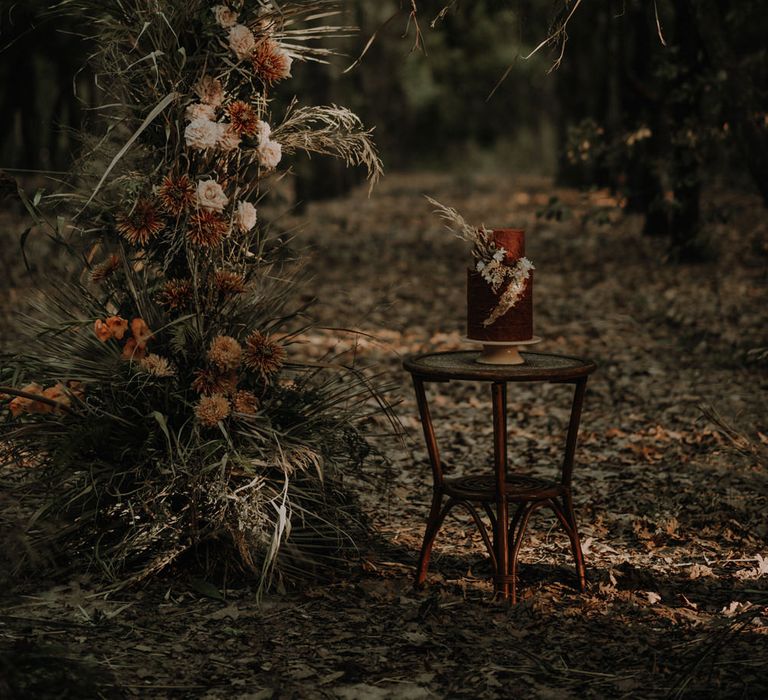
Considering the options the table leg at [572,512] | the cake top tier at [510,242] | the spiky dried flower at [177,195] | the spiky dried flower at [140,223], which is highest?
the spiky dried flower at [177,195]

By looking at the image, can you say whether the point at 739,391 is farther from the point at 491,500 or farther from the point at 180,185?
the point at 180,185

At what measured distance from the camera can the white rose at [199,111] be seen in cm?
461

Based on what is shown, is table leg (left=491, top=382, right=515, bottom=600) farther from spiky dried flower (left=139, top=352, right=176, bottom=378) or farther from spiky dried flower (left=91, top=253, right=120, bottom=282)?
spiky dried flower (left=91, top=253, right=120, bottom=282)

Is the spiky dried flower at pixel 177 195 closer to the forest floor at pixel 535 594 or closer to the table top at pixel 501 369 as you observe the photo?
the forest floor at pixel 535 594

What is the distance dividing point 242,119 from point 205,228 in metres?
0.51

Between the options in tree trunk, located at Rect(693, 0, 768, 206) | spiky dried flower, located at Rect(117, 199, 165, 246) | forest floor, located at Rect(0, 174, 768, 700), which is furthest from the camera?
tree trunk, located at Rect(693, 0, 768, 206)

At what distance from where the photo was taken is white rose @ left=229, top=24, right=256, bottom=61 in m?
4.55

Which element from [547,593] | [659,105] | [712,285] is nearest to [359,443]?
[547,593]

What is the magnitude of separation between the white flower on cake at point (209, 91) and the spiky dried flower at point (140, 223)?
531mm

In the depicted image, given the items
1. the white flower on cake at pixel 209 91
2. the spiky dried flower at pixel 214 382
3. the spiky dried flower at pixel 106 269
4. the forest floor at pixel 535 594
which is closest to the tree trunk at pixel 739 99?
the forest floor at pixel 535 594

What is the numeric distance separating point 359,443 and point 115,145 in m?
1.85

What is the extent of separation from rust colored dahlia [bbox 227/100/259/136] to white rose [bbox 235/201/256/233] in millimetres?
329

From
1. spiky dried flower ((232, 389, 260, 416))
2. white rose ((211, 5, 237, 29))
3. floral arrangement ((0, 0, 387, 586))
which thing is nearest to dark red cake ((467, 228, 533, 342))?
floral arrangement ((0, 0, 387, 586))

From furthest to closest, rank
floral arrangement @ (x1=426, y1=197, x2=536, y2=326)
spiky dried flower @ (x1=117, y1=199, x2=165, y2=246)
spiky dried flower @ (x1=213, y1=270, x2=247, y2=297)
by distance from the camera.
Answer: spiky dried flower @ (x1=213, y1=270, x2=247, y2=297) → spiky dried flower @ (x1=117, y1=199, x2=165, y2=246) → floral arrangement @ (x1=426, y1=197, x2=536, y2=326)
